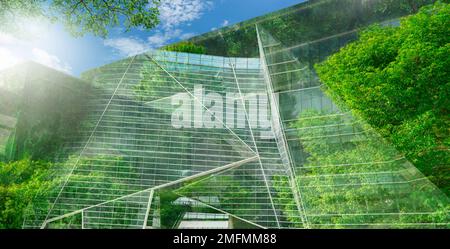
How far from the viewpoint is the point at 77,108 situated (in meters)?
10.6

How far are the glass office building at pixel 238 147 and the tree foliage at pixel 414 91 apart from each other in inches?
45.7

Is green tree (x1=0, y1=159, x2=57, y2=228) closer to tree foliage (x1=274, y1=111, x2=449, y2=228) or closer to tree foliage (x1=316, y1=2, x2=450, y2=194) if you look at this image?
tree foliage (x1=274, y1=111, x2=449, y2=228)

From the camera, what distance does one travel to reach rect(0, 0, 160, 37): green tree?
774 cm

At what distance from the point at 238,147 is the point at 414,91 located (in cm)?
470

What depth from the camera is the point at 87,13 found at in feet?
25.9

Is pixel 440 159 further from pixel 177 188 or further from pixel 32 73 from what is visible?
pixel 32 73

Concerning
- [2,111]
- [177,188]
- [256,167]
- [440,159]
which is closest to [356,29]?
[440,159]

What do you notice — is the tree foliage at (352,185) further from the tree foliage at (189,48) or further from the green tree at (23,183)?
the green tree at (23,183)

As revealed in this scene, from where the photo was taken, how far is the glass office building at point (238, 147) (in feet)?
26.1

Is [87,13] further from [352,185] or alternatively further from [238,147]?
[352,185]

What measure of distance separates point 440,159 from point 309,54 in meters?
5.33

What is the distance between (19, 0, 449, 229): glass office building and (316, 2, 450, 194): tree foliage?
1161 mm

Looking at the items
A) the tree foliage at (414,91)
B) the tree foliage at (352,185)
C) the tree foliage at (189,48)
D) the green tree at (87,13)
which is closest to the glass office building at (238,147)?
the tree foliage at (352,185)
